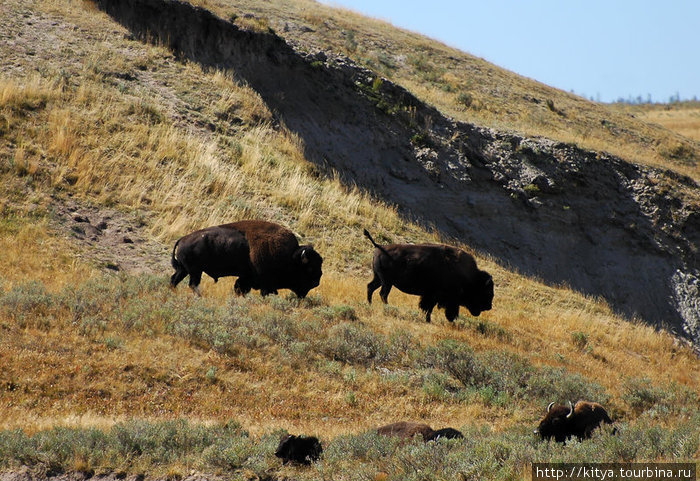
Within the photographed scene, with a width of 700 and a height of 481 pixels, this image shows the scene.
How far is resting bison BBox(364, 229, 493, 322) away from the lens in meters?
16.0

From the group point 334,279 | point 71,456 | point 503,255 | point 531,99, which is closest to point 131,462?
point 71,456

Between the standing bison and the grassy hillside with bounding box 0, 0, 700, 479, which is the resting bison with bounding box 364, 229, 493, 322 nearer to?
the grassy hillside with bounding box 0, 0, 700, 479

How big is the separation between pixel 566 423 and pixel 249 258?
6.79 m

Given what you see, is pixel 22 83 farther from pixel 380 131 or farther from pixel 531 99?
pixel 531 99

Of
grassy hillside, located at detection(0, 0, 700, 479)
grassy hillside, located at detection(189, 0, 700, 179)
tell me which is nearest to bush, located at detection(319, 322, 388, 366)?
grassy hillside, located at detection(0, 0, 700, 479)

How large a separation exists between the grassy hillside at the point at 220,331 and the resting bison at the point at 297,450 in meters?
0.16

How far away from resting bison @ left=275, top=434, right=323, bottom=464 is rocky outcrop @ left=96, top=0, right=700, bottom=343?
18149mm

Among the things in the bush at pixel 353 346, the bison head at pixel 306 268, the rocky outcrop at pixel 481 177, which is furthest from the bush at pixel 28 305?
the rocky outcrop at pixel 481 177

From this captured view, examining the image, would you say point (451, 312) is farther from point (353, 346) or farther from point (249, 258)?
point (249, 258)

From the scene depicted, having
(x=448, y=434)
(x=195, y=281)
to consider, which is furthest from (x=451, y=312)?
(x=448, y=434)

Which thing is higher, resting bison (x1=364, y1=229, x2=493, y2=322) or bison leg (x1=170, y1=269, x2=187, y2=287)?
resting bison (x1=364, y1=229, x2=493, y2=322)

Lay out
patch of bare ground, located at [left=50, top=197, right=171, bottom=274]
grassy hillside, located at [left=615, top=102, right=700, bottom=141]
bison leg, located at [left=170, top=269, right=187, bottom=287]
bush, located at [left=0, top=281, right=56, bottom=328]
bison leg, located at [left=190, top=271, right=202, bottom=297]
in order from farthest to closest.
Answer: grassy hillside, located at [left=615, top=102, right=700, bottom=141]
patch of bare ground, located at [left=50, top=197, right=171, bottom=274]
bison leg, located at [left=170, top=269, right=187, bottom=287]
bison leg, located at [left=190, top=271, right=202, bottom=297]
bush, located at [left=0, top=281, right=56, bottom=328]

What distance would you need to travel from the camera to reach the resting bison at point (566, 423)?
9.62 metres

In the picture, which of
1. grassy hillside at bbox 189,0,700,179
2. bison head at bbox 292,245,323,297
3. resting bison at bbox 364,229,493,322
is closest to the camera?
bison head at bbox 292,245,323,297
